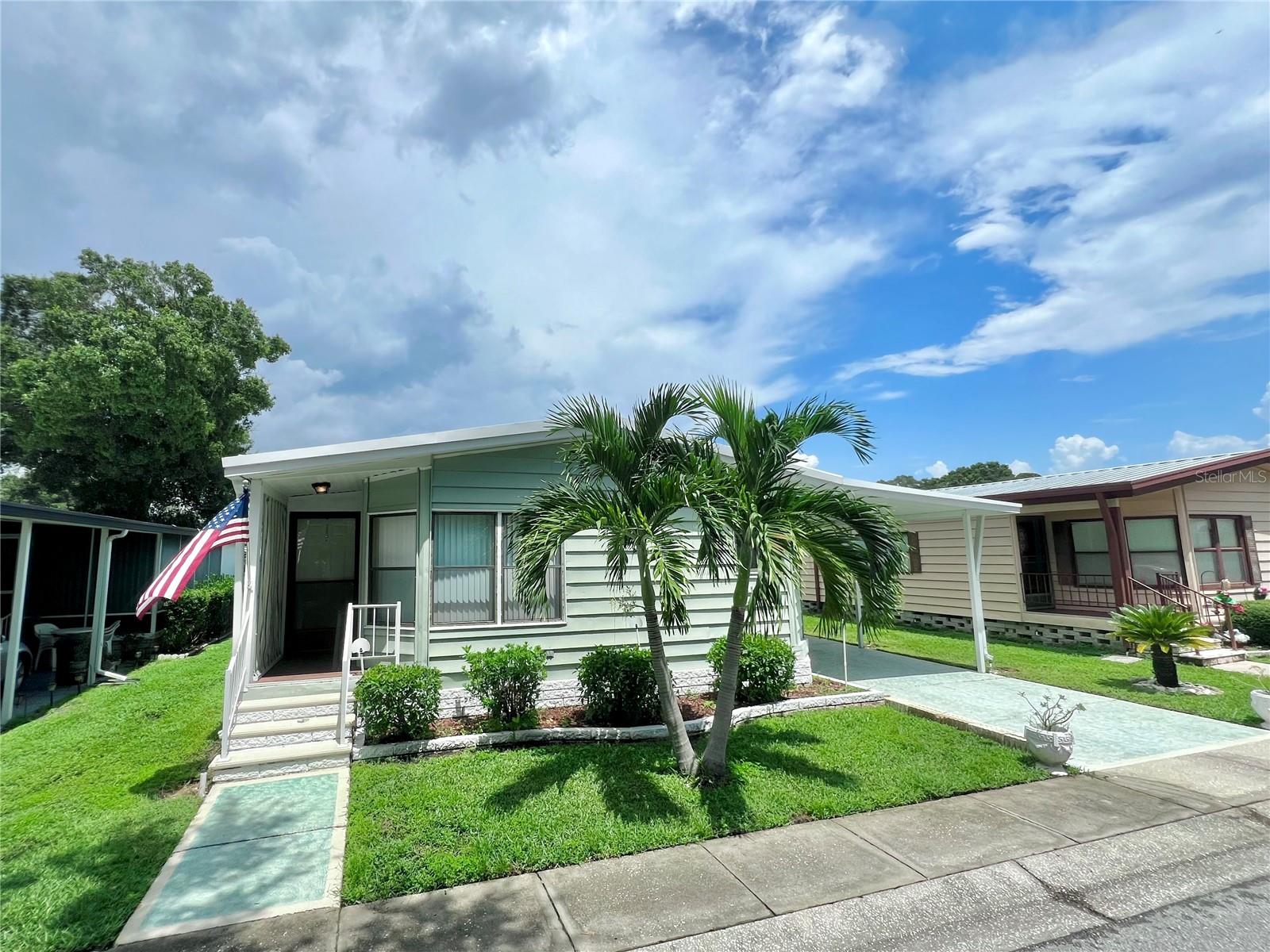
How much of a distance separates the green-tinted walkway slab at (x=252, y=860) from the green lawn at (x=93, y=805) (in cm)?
15

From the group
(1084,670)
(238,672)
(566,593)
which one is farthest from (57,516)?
(1084,670)

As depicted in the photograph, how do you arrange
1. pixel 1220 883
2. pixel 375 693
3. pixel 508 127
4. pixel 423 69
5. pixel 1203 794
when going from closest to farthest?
pixel 1220 883, pixel 1203 794, pixel 375 693, pixel 423 69, pixel 508 127

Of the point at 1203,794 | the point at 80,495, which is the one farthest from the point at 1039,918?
the point at 80,495

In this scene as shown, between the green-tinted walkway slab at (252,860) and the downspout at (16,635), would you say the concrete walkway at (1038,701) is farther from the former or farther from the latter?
the downspout at (16,635)

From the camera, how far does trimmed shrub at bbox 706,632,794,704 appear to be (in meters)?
7.67

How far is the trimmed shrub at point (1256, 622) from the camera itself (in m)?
11.4

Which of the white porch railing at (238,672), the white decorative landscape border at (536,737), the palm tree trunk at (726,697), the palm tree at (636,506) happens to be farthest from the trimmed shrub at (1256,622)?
the white porch railing at (238,672)

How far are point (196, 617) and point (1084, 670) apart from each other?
17.2m

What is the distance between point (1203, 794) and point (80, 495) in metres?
26.7

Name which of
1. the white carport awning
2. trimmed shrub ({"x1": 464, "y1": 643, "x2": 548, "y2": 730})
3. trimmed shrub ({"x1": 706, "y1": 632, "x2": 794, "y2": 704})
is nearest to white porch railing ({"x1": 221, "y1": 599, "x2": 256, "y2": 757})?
trimmed shrub ({"x1": 464, "y1": 643, "x2": 548, "y2": 730})

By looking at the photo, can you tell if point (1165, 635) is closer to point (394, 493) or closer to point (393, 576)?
point (393, 576)

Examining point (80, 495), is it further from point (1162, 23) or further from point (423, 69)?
point (1162, 23)

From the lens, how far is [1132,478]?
1230cm

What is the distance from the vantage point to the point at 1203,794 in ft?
16.7
